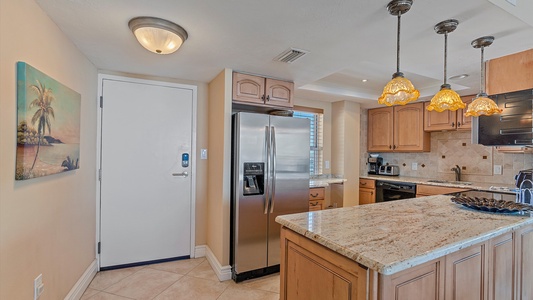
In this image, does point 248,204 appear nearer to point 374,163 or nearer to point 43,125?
point 43,125

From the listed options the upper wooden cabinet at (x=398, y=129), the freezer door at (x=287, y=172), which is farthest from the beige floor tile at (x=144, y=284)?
the upper wooden cabinet at (x=398, y=129)

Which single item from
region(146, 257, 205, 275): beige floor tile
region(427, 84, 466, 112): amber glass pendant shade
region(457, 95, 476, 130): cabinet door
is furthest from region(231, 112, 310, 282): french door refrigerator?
region(457, 95, 476, 130): cabinet door

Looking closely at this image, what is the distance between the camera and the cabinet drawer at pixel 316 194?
3482 millimetres

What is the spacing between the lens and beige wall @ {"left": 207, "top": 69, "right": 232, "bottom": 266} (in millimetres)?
2641

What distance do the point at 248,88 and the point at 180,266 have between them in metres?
2.13

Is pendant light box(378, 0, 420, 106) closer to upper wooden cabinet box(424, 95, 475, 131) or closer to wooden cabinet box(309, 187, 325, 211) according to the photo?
wooden cabinet box(309, 187, 325, 211)

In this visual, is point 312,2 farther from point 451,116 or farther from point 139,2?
point 451,116

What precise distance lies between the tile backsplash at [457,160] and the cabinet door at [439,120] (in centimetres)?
35

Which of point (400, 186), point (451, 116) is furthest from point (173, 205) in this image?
point (451, 116)

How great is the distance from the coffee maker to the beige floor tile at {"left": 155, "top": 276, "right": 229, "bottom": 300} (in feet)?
11.6

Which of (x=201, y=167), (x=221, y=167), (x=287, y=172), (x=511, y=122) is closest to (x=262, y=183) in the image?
(x=287, y=172)

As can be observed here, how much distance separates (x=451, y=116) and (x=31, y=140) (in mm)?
4745

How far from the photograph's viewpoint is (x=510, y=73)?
7.32 feet

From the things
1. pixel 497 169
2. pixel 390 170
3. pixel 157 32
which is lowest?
pixel 390 170
